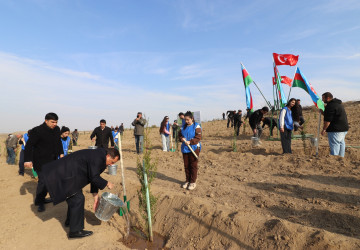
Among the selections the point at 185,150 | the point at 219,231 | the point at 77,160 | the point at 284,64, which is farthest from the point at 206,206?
the point at 284,64

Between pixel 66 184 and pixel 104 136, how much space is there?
4005 millimetres

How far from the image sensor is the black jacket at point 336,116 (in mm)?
5613

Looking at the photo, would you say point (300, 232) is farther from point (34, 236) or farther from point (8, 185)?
point (8, 185)

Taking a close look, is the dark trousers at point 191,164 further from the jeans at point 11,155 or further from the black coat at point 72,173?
the jeans at point 11,155

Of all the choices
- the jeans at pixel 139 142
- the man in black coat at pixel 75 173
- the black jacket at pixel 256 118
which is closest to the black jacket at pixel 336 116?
the black jacket at pixel 256 118

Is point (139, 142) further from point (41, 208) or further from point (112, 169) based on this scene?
point (41, 208)

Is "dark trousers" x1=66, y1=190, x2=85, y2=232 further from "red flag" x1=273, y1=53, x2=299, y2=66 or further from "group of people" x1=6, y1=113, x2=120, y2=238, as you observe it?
"red flag" x1=273, y1=53, x2=299, y2=66

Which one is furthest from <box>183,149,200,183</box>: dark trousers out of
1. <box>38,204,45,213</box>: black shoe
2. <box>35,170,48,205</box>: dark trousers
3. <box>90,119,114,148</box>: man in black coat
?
<box>90,119,114,148</box>: man in black coat

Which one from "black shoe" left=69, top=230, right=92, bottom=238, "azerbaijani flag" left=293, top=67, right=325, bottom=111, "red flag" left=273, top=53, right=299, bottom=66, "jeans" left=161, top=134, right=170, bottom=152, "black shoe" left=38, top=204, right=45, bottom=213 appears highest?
"red flag" left=273, top=53, right=299, bottom=66

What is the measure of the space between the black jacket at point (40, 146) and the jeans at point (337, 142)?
6679 mm

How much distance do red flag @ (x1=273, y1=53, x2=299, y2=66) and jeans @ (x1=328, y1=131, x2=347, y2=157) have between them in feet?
16.0

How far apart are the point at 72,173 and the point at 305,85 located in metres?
8.39

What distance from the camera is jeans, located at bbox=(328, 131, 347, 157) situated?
229 inches

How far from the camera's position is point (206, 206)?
3814mm
